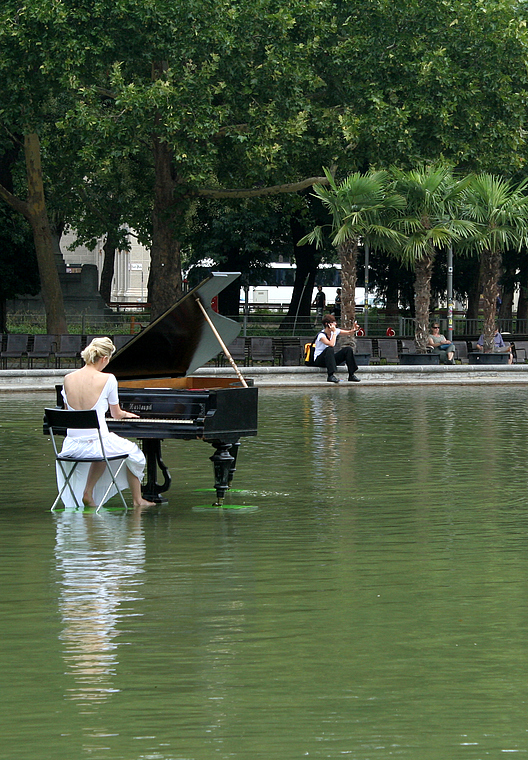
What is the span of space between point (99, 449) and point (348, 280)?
23.9m

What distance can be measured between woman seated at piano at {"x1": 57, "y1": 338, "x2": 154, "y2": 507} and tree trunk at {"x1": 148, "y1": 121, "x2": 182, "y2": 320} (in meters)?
25.7

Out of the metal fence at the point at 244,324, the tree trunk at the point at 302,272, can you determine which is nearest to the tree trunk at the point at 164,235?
the metal fence at the point at 244,324

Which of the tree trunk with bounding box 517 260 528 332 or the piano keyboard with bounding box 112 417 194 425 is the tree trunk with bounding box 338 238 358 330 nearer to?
the tree trunk with bounding box 517 260 528 332

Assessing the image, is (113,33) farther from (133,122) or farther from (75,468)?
(75,468)

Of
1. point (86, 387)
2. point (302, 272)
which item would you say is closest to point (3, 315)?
point (302, 272)

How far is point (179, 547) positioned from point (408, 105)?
93.6ft

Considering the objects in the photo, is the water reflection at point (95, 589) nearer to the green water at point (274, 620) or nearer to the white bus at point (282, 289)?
the green water at point (274, 620)

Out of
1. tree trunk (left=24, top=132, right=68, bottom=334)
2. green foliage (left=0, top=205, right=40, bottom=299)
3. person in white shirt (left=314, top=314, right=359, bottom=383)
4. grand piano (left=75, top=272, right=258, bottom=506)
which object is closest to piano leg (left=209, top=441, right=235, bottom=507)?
grand piano (left=75, top=272, right=258, bottom=506)

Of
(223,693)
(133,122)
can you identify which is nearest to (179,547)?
(223,693)

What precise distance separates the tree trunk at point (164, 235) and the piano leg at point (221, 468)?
2551cm

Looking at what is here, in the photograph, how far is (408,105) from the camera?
1435 inches

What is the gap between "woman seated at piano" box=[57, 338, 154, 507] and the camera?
11344 mm

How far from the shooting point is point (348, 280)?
3478cm

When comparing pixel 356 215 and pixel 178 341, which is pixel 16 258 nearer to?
pixel 356 215
